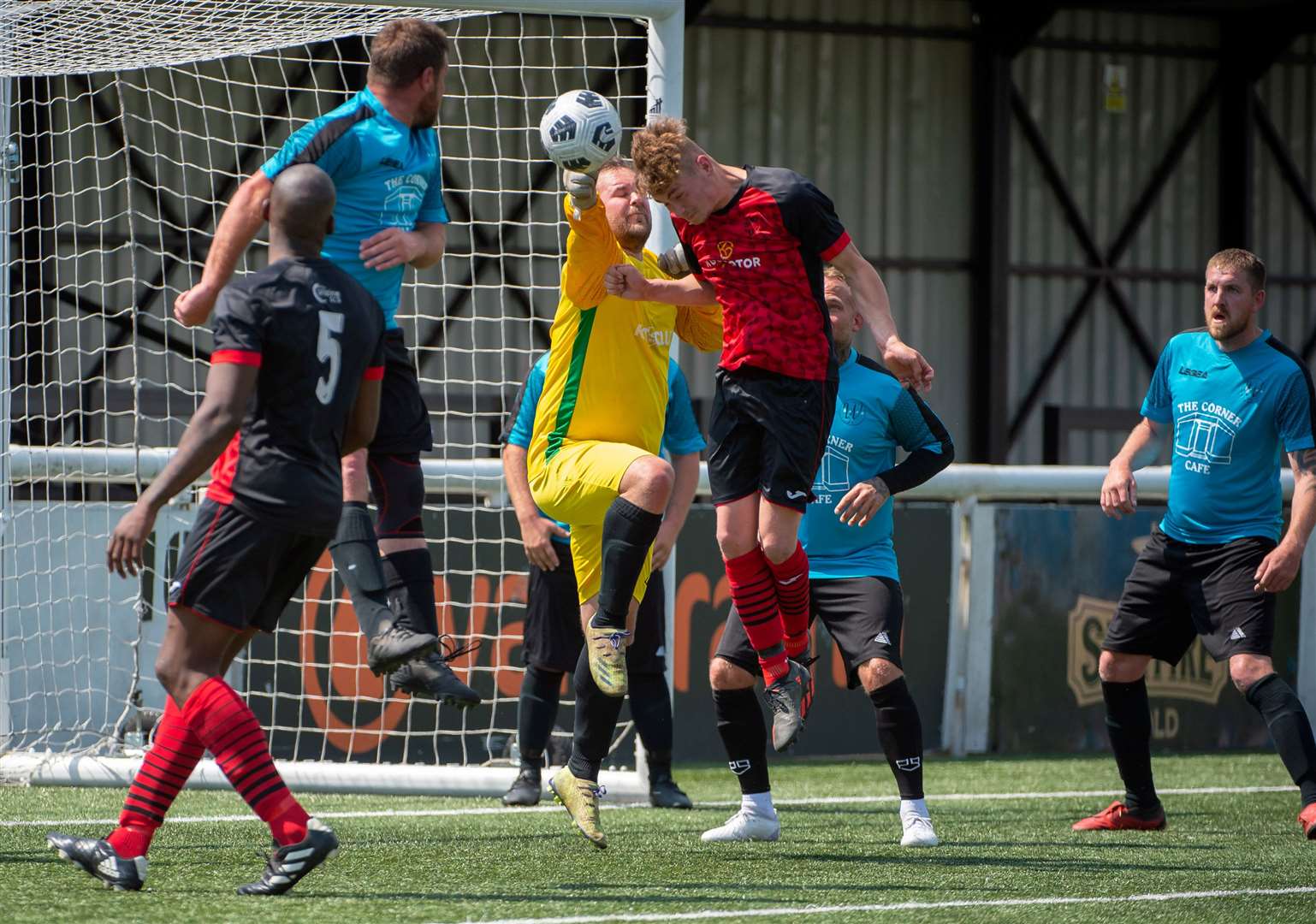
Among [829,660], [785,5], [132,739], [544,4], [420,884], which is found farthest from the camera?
[785,5]

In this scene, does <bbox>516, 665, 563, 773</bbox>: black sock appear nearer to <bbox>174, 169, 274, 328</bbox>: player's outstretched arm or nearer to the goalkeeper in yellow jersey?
the goalkeeper in yellow jersey

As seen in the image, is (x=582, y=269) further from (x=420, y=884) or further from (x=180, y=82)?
(x=180, y=82)

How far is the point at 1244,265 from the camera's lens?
644 centimetres

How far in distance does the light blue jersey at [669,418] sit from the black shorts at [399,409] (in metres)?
1.42

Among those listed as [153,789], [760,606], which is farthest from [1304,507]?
[153,789]

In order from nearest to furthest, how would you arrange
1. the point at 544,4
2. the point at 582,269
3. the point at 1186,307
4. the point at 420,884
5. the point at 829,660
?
the point at 420,884
the point at 582,269
the point at 544,4
the point at 829,660
the point at 1186,307

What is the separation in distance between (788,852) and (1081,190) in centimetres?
1544

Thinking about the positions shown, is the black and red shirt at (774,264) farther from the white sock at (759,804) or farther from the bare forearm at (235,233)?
the white sock at (759,804)

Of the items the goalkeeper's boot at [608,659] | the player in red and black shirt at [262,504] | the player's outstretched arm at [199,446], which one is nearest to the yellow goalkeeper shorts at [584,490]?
the goalkeeper's boot at [608,659]

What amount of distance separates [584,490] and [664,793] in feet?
6.55

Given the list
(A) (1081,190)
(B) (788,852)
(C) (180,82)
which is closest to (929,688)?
(B) (788,852)

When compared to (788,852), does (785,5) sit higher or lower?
higher

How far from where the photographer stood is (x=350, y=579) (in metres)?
5.53

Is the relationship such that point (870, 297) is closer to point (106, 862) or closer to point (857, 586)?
point (857, 586)
